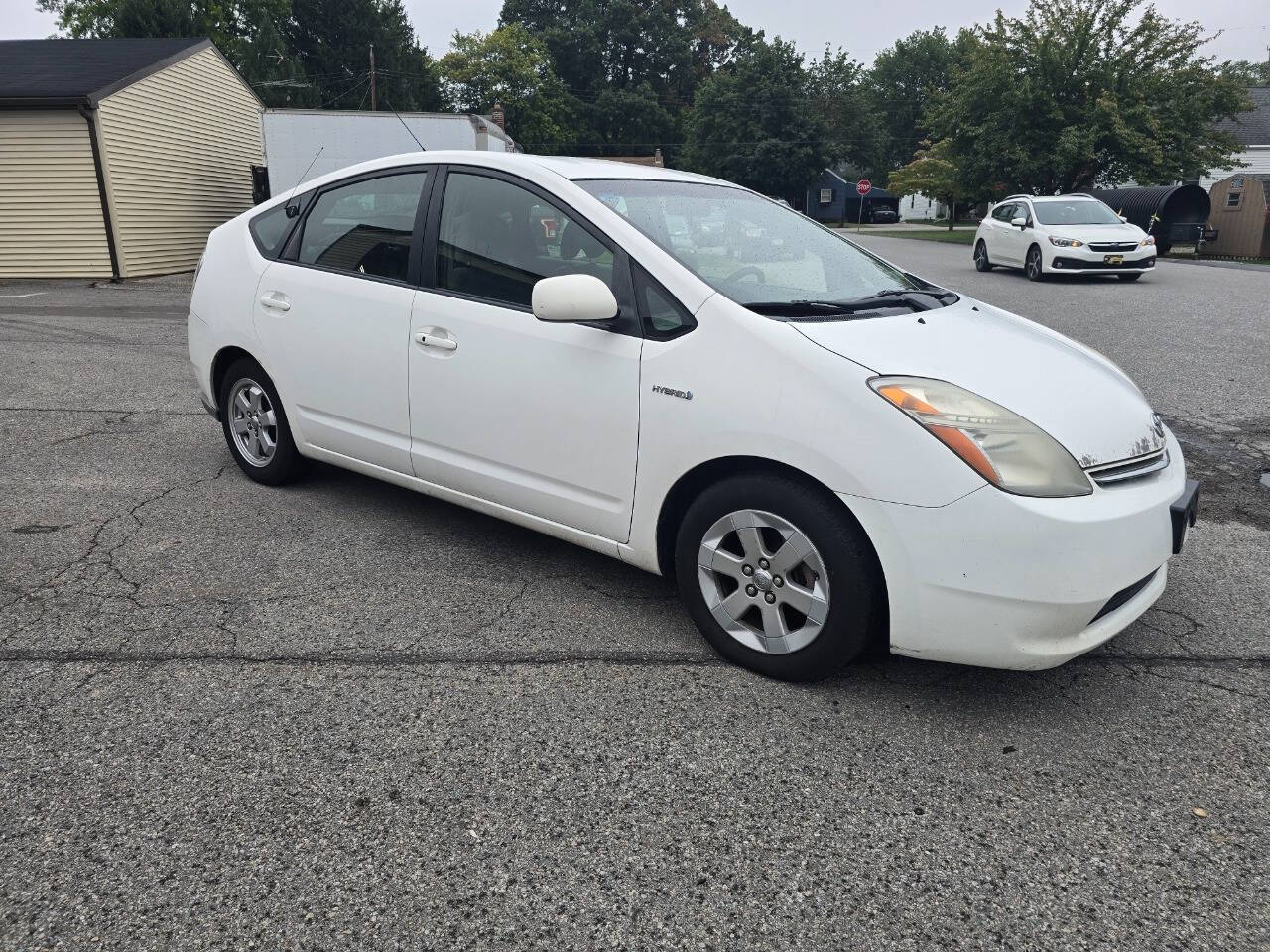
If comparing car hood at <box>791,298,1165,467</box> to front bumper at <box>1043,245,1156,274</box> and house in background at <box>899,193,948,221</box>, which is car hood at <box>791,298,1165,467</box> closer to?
front bumper at <box>1043,245,1156,274</box>

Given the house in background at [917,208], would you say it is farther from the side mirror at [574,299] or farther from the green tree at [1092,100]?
the side mirror at [574,299]

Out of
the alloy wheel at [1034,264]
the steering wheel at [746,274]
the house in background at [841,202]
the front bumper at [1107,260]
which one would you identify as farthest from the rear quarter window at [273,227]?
the house in background at [841,202]

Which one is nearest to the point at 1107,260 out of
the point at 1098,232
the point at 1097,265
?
the point at 1097,265

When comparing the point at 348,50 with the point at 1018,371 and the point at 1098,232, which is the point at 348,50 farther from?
the point at 1018,371

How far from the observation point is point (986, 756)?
2.74 metres

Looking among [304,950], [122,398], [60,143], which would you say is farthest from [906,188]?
[304,950]

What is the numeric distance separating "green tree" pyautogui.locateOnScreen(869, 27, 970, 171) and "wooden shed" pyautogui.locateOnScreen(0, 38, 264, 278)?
3022 inches

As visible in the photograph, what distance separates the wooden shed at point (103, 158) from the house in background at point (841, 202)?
5951cm

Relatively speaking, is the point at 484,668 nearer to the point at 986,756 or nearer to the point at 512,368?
the point at 512,368

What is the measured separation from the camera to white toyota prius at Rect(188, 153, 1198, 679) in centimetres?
271

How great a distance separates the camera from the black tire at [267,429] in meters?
4.71

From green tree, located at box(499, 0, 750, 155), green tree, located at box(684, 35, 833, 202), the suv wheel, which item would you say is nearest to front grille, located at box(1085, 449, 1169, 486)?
the suv wheel

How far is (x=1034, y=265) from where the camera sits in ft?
58.8

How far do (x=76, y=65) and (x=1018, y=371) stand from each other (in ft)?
71.0
